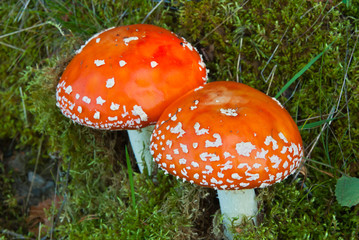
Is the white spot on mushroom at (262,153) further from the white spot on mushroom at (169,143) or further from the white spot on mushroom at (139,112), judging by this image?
the white spot on mushroom at (139,112)

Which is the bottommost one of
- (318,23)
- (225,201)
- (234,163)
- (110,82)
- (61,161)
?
(61,161)

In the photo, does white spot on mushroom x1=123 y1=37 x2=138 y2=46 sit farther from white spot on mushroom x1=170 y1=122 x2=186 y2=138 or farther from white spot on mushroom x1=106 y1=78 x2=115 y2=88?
white spot on mushroom x1=170 y1=122 x2=186 y2=138

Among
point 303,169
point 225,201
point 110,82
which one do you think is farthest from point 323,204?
point 110,82

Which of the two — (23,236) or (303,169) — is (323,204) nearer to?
(303,169)

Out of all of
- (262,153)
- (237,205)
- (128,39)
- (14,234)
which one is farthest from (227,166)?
(14,234)

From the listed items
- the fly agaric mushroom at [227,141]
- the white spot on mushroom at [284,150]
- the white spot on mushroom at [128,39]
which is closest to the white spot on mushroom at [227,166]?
the fly agaric mushroom at [227,141]

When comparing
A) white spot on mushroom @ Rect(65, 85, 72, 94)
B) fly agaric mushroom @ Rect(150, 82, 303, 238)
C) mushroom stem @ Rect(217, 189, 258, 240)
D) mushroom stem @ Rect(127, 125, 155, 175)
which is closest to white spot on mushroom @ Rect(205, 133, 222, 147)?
fly agaric mushroom @ Rect(150, 82, 303, 238)

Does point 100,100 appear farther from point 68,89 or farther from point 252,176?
point 252,176
